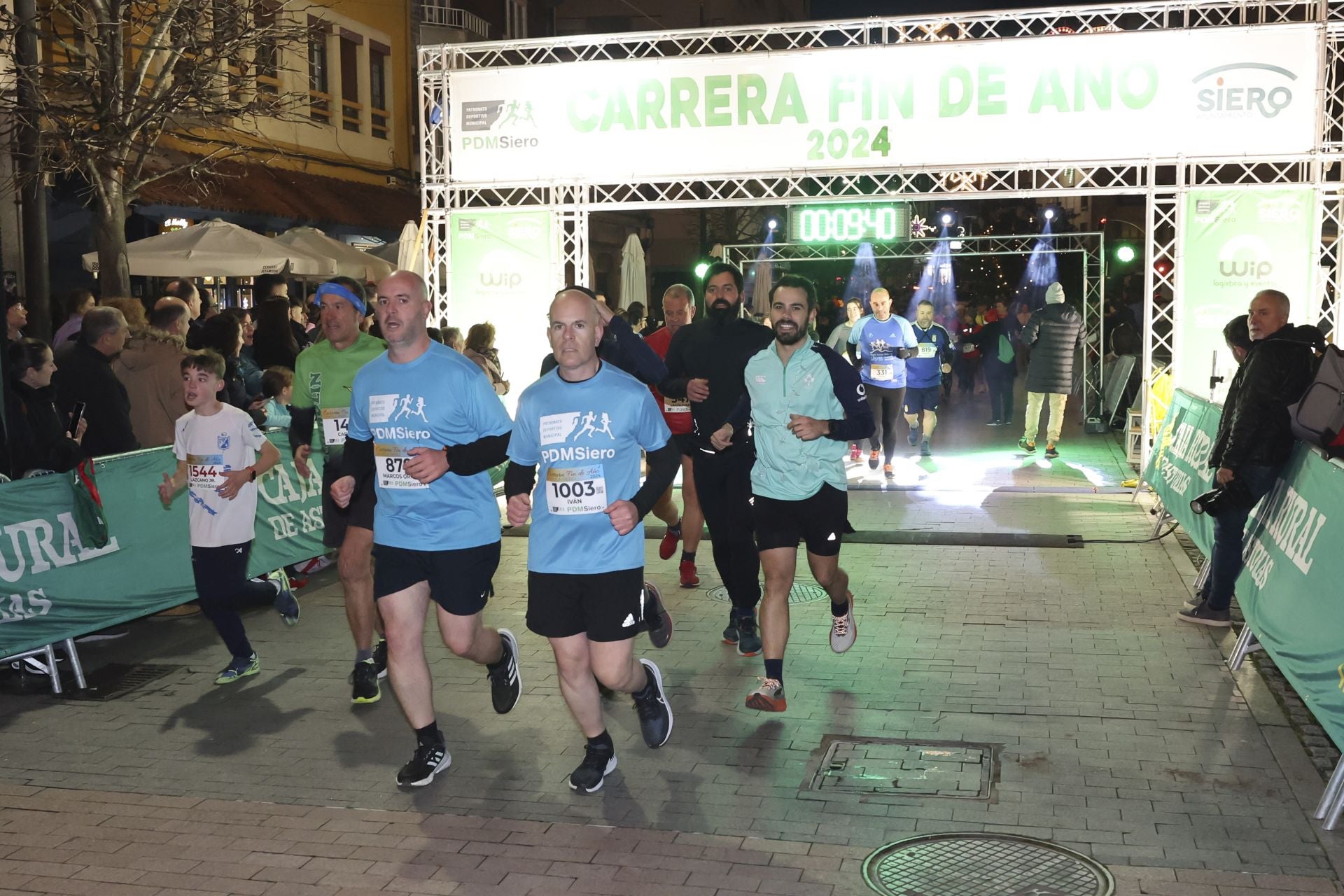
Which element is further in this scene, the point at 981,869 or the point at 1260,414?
the point at 1260,414

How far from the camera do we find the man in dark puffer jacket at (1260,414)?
723cm

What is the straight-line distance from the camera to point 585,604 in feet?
17.4

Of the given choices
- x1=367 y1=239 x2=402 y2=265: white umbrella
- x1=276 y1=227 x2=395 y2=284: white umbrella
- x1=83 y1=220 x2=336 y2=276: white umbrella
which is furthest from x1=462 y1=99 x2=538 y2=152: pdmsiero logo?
x1=367 y1=239 x2=402 y2=265: white umbrella

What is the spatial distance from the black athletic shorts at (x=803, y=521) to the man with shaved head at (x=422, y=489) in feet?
4.80

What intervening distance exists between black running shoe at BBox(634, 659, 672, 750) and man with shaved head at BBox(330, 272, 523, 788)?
0.81 m

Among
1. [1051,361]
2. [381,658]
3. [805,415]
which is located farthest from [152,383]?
[1051,361]

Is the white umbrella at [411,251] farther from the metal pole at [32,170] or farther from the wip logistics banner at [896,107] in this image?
the metal pole at [32,170]

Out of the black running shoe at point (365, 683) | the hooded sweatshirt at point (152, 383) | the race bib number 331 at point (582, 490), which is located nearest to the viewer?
the race bib number 331 at point (582, 490)

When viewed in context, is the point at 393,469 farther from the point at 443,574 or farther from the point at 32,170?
the point at 32,170

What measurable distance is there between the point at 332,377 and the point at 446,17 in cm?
2660

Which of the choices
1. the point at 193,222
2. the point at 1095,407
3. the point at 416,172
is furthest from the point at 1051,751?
the point at 416,172

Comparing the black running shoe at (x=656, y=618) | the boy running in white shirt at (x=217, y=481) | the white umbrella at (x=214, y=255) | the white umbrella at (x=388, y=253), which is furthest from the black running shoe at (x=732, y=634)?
the white umbrella at (x=388, y=253)

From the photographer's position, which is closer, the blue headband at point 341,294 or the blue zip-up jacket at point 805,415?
the blue zip-up jacket at point 805,415

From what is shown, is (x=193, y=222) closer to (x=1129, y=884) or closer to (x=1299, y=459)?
(x=1299, y=459)
